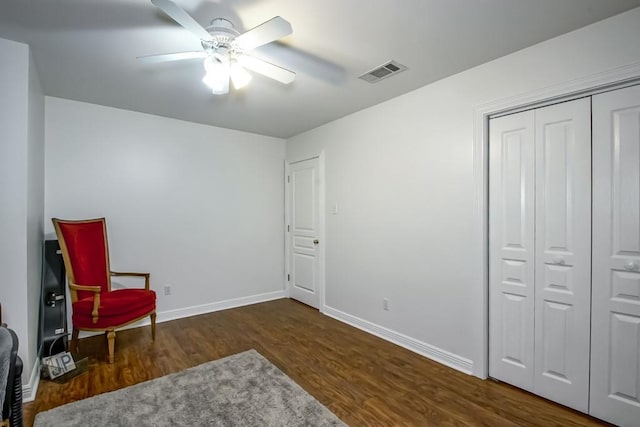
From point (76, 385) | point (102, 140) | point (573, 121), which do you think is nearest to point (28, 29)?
point (102, 140)

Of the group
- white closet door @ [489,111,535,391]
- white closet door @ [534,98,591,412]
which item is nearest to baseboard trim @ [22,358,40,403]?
white closet door @ [489,111,535,391]

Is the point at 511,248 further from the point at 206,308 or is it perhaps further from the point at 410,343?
the point at 206,308

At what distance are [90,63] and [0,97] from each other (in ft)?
2.07

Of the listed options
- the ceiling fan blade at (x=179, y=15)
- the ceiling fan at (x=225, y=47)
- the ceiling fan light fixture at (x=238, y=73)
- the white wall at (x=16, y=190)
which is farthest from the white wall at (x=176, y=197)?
the ceiling fan blade at (x=179, y=15)

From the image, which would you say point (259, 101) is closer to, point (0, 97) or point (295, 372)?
point (0, 97)

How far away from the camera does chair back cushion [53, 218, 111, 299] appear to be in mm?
2816

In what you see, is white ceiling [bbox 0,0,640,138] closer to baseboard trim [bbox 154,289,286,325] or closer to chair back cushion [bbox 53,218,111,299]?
chair back cushion [bbox 53,218,111,299]

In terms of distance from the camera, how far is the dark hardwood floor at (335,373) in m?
2.00

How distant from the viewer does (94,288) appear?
103 inches

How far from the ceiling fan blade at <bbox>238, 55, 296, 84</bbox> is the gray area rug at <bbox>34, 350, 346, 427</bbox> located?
2.25 metres

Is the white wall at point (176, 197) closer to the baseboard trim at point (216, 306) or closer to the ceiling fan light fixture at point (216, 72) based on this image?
the baseboard trim at point (216, 306)

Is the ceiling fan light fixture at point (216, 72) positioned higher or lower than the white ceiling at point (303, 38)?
lower

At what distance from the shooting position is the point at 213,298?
4133mm

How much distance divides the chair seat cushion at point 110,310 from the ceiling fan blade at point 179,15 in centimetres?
239
